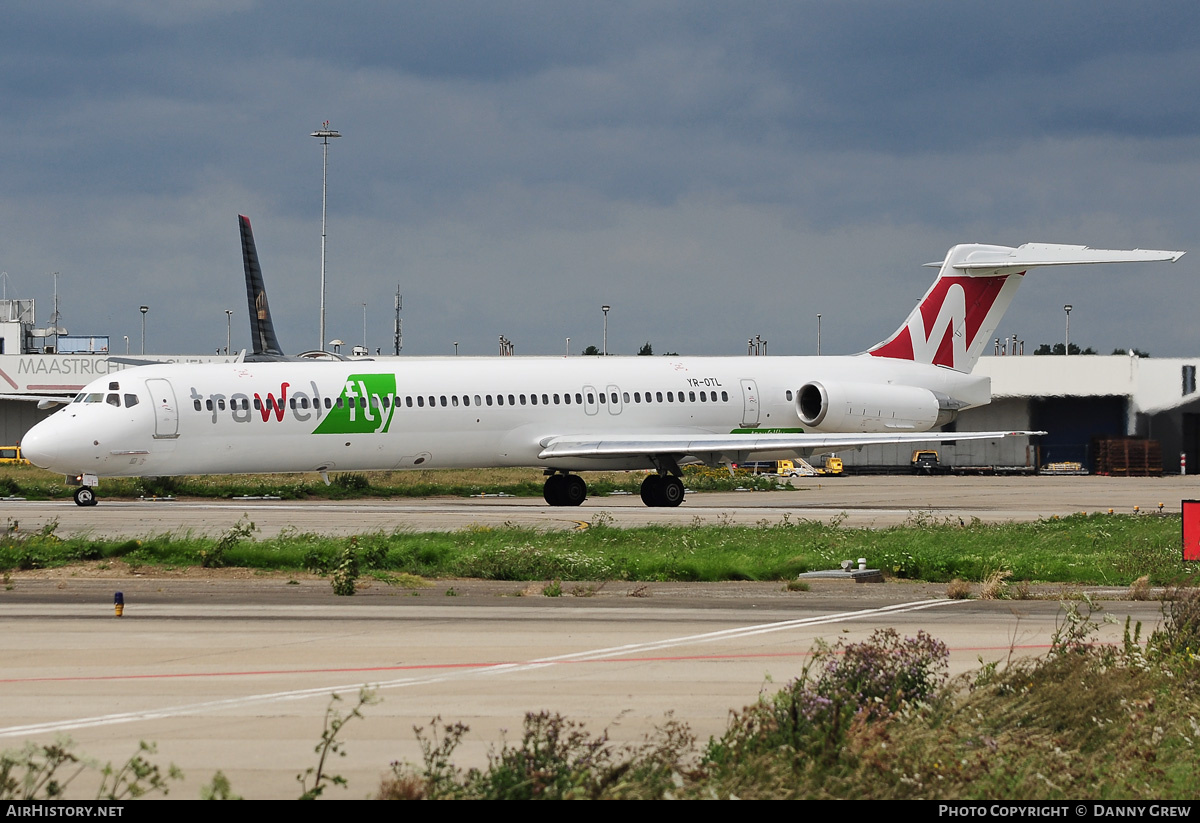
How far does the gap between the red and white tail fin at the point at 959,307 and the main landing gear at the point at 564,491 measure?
1104 centimetres

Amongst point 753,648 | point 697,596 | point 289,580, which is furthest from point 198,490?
point 753,648

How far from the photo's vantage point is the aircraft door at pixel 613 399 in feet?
125

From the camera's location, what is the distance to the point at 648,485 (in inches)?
1481

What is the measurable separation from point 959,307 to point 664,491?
1214cm

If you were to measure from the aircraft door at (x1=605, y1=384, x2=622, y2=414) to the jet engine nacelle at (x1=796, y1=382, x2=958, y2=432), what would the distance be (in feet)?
19.4

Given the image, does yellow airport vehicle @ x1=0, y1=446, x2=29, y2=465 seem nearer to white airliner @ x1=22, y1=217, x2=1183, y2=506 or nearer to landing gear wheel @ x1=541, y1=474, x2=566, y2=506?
white airliner @ x1=22, y1=217, x2=1183, y2=506

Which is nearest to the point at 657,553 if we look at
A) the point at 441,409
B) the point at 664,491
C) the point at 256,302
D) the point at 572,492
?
the point at 441,409

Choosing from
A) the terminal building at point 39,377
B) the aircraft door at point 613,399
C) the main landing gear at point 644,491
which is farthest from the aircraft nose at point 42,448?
the terminal building at point 39,377

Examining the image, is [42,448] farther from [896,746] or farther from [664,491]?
[896,746]

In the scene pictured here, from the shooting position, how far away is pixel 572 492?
124 feet

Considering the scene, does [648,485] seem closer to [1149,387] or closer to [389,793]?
[389,793]

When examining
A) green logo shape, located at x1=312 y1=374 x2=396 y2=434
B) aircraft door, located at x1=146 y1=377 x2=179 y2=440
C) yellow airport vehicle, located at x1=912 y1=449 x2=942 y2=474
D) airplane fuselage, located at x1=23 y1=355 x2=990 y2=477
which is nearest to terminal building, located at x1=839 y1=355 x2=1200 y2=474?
yellow airport vehicle, located at x1=912 y1=449 x2=942 y2=474

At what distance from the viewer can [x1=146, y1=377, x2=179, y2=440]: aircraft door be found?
3175 centimetres

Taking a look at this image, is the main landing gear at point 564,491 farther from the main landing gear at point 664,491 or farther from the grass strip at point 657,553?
the grass strip at point 657,553
